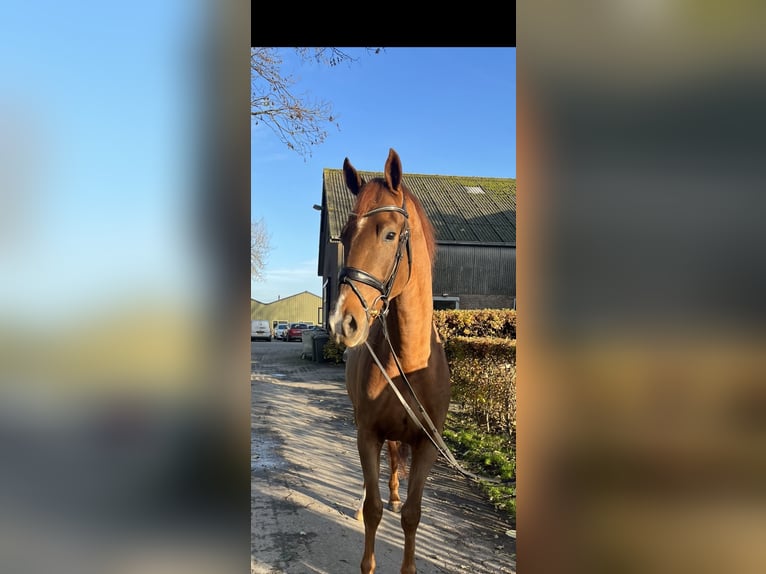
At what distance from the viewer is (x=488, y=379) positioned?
601cm

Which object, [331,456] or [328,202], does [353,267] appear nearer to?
[331,456]

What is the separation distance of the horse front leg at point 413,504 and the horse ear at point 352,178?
1.64 metres

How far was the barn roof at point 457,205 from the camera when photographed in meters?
16.5

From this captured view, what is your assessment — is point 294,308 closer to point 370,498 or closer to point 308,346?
point 308,346

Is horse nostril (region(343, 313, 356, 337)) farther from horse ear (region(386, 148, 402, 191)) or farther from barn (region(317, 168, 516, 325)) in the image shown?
barn (region(317, 168, 516, 325))

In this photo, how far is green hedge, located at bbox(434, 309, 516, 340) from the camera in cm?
965

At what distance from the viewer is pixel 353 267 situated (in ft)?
7.73

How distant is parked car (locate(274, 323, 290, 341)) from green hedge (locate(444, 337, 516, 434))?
30322 millimetres

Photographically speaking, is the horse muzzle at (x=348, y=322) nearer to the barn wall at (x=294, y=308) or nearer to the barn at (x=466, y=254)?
the barn at (x=466, y=254)

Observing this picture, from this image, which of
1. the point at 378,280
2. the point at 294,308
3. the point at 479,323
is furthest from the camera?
the point at 294,308

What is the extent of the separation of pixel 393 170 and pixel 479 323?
7.68 m
